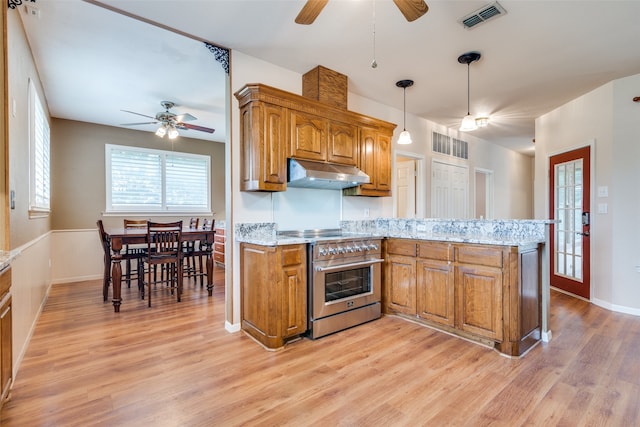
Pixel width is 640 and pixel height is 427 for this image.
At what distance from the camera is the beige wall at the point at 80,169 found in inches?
197

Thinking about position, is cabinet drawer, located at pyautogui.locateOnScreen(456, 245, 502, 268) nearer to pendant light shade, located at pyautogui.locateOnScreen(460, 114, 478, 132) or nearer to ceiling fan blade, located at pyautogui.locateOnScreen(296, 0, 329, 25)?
pendant light shade, located at pyautogui.locateOnScreen(460, 114, 478, 132)

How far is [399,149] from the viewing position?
4730 millimetres

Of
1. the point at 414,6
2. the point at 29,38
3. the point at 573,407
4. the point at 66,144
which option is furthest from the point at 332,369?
the point at 66,144

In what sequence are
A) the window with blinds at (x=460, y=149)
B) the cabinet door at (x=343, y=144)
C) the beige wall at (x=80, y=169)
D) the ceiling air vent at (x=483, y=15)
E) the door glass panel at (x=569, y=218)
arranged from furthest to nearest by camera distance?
1. the window with blinds at (x=460, y=149)
2. the beige wall at (x=80, y=169)
3. the door glass panel at (x=569, y=218)
4. the cabinet door at (x=343, y=144)
5. the ceiling air vent at (x=483, y=15)

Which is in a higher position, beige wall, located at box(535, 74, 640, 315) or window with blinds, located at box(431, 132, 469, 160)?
window with blinds, located at box(431, 132, 469, 160)

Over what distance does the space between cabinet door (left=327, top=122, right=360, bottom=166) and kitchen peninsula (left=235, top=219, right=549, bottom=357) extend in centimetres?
99

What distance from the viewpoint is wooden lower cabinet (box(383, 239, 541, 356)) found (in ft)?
8.13

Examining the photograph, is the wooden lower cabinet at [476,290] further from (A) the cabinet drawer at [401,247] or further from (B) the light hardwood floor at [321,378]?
(B) the light hardwood floor at [321,378]

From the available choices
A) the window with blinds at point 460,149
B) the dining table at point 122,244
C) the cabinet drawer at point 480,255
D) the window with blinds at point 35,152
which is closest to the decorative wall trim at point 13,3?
the window with blinds at point 35,152

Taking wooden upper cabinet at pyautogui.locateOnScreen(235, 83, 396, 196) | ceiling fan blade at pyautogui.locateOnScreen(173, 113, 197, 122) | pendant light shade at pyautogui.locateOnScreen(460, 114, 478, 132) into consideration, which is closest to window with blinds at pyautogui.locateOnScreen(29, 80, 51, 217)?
ceiling fan blade at pyautogui.locateOnScreen(173, 113, 197, 122)

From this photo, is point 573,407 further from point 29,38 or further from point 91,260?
point 91,260

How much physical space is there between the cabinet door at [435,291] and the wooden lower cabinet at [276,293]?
1183 mm

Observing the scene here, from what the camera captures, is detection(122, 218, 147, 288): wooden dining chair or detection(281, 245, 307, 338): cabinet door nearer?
detection(281, 245, 307, 338): cabinet door

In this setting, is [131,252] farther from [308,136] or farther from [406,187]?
[406,187]
